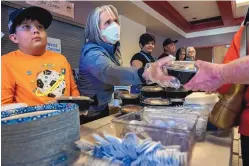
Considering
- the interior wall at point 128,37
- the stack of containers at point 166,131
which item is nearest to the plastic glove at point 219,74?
the stack of containers at point 166,131

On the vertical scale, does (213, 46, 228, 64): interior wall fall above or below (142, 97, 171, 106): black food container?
above

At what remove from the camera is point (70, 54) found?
7.55ft

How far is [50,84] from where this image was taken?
0.83 m

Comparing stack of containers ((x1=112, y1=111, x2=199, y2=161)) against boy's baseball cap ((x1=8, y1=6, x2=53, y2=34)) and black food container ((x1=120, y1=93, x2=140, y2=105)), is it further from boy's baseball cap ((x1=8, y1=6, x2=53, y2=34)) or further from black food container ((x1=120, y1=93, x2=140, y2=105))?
boy's baseball cap ((x1=8, y1=6, x2=53, y2=34))

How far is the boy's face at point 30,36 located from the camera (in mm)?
831

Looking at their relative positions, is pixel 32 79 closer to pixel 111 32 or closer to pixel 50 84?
pixel 50 84

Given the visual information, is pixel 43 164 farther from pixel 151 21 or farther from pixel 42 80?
pixel 151 21

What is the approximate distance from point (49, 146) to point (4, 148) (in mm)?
66

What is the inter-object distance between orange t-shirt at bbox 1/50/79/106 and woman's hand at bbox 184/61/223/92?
58cm

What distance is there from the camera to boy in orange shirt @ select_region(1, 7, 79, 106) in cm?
78

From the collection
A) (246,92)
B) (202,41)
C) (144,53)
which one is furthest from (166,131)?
(202,41)

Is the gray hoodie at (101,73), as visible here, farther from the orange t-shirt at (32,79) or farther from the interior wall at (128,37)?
the interior wall at (128,37)

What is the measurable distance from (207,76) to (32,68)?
708 millimetres

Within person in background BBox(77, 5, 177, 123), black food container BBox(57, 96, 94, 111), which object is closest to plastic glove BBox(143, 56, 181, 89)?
person in background BBox(77, 5, 177, 123)
